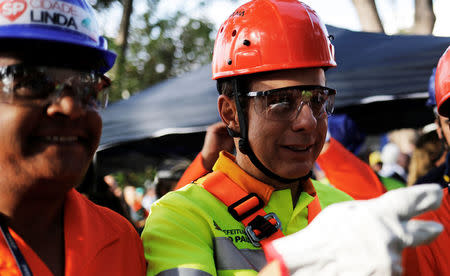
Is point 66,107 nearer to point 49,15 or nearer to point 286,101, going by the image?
point 49,15

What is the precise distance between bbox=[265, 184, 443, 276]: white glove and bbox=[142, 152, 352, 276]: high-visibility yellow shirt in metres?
0.58

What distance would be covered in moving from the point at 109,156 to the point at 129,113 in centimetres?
89

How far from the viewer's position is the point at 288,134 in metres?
2.30

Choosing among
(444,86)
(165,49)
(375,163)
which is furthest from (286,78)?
(165,49)

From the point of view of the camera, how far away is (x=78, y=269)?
1.74 meters

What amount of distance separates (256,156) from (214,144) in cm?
87

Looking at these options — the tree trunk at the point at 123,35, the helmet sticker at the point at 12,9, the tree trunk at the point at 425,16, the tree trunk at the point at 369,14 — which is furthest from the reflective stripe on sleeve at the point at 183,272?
the tree trunk at the point at 123,35

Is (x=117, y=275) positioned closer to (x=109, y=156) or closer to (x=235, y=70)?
(x=235, y=70)

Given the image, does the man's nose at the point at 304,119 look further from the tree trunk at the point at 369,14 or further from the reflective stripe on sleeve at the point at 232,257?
the tree trunk at the point at 369,14

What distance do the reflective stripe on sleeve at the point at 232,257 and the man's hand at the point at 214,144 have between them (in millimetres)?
1072

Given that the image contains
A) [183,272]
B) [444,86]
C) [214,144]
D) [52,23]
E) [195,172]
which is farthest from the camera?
[214,144]

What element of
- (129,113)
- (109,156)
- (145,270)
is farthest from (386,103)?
(145,270)

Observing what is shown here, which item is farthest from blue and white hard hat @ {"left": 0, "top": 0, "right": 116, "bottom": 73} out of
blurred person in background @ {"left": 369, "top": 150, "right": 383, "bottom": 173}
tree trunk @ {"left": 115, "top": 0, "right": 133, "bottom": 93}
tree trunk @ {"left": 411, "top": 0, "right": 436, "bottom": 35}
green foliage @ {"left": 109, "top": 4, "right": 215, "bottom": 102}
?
green foliage @ {"left": 109, "top": 4, "right": 215, "bottom": 102}

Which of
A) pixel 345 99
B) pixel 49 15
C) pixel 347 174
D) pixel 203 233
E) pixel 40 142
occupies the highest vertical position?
pixel 49 15
